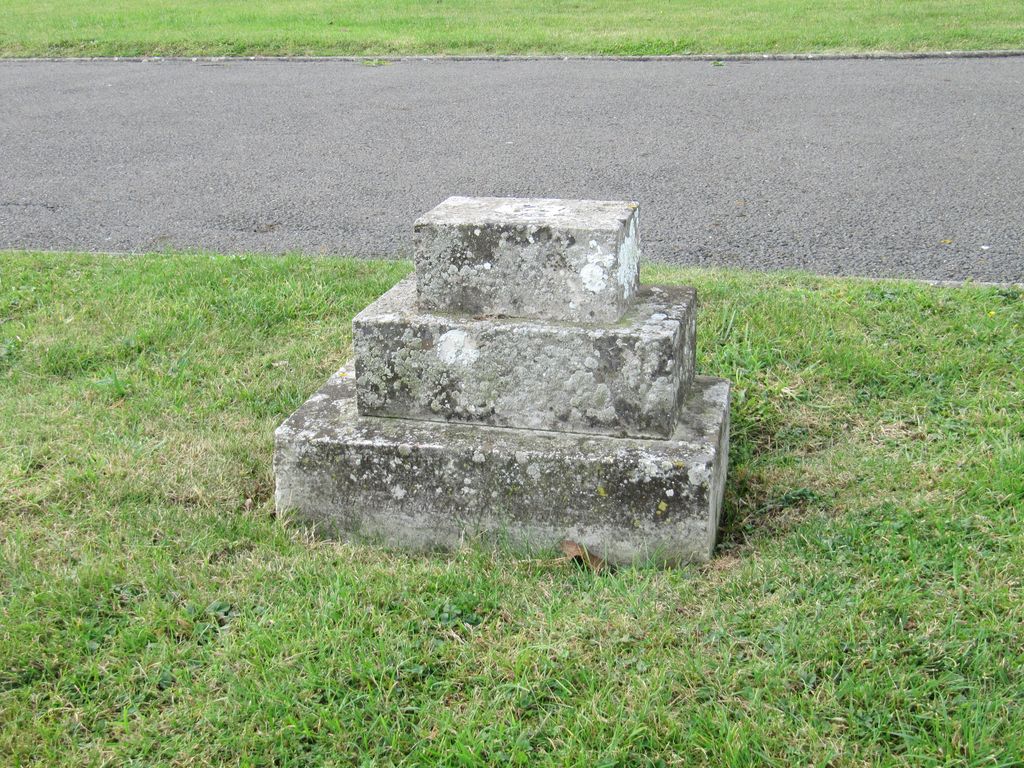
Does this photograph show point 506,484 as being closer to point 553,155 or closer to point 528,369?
point 528,369

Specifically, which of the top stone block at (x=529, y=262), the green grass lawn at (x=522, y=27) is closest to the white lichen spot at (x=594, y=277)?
the top stone block at (x=529, y=262)

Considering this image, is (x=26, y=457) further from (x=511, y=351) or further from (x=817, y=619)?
(x=817, y=619)

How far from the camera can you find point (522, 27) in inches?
455

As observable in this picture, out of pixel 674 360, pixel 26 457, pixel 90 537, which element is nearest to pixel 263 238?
pixel 26 457

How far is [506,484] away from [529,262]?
634 millimetres

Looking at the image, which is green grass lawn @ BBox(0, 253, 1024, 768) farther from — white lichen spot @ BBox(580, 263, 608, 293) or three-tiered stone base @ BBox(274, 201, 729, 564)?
white lichen spot @ BBox(580, 263, 608, 293)

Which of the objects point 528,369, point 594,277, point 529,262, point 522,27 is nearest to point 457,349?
point 528,369

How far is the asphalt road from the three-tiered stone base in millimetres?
2324

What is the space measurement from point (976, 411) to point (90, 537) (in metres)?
2.83

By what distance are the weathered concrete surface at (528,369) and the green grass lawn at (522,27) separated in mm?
8253

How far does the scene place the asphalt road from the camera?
5352mm

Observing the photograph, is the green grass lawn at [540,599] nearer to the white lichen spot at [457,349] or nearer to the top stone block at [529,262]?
the white lichen spot at [457,349]

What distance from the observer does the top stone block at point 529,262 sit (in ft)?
8.97

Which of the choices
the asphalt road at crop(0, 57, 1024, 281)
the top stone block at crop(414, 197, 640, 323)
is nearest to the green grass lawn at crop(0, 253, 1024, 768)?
the top stone block at crop(414, 197, 640, 323)
